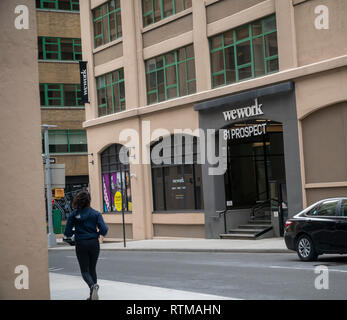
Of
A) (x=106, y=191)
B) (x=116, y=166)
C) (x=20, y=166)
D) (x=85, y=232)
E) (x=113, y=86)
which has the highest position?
(x=113, y=86)

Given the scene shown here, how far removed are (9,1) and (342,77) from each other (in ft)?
51.1

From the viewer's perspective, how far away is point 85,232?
34.6ft

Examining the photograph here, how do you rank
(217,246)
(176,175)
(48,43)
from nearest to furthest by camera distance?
1. (217,246)
2. (176,175)
3. (48,43)

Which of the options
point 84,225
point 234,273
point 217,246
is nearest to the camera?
point 84,225

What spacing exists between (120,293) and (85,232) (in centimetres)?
190

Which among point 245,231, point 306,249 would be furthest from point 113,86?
point 306,249

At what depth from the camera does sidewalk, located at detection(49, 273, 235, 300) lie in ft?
36.0

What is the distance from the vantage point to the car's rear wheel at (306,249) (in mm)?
16359

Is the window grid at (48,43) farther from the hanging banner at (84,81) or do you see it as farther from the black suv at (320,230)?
the black suv at (320,230)

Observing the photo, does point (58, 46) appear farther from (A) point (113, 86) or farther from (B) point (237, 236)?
(B) point (237, 236)

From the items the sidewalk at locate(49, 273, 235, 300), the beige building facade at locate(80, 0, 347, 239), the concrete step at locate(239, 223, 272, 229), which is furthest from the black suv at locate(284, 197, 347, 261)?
the concrete step at locate(239, 223, 272, 229)

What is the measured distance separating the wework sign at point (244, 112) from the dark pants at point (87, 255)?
16.2 m

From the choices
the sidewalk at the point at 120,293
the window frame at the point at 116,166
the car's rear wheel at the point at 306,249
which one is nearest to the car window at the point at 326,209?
the car's rear wheel at the point at 306,249

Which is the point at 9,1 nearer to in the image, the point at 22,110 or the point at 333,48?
the point at 22,110
